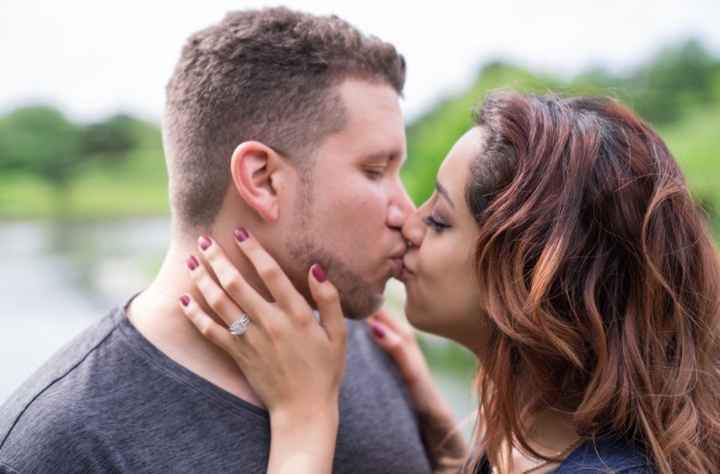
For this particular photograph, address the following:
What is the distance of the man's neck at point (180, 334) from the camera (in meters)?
1.67

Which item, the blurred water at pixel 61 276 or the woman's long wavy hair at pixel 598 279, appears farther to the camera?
the blurred water at pixel 61 276

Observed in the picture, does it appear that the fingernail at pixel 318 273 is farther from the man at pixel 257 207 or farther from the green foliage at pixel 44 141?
the green foliage at pixel 44 141

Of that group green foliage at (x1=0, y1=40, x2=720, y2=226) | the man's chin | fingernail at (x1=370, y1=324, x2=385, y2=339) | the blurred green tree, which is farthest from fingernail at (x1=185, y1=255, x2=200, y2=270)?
the blurred green tree

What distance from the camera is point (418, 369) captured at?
7.07 ft

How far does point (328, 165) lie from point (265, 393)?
52 centimetres

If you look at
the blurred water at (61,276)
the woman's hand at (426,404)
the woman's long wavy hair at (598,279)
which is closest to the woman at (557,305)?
the woman's long wavy hair at (598,279)

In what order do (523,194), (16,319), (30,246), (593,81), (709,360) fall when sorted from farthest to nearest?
1. (30,246)
2. (16,319)
3. (593,81)
4. (709,360)
5. (523,194)

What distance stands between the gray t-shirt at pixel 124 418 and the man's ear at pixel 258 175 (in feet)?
1.22

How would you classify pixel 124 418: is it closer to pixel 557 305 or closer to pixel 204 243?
pixel 204 243

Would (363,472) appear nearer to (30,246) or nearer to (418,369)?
(418,369)

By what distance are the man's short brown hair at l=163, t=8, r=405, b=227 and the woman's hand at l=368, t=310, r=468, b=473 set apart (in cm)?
64

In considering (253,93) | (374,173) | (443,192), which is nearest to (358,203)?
(374,173)

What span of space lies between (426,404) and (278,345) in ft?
2.08

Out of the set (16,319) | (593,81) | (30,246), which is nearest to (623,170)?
(593,81)
